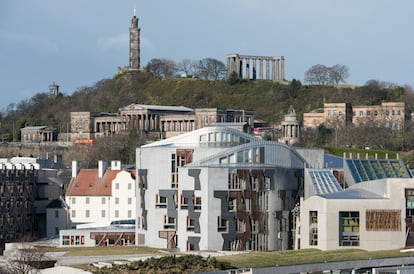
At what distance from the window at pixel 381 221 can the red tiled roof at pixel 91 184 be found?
117 feet

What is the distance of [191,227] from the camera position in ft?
295

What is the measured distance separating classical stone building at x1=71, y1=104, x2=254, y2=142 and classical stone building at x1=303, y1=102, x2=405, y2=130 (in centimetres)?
932

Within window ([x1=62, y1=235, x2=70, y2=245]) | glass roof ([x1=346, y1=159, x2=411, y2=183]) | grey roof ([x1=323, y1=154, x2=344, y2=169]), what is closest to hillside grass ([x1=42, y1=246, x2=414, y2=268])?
window ([x1=62, y1=235, x2=70, y2=245])

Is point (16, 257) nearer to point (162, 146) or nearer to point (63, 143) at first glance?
point (162, 146)

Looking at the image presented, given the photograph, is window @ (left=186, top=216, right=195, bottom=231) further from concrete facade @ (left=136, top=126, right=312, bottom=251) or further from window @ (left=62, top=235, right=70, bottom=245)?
window @ (left=62, top=235, right=70, bottom=245)

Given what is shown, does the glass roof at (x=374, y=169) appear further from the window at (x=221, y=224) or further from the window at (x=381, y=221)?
the window at (x=221, y=224)

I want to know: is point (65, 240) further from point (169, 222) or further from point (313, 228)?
point (313, 228)

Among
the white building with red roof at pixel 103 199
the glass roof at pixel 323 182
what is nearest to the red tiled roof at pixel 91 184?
the white building with red roof at pixel 103 199

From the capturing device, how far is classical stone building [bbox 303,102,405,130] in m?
177

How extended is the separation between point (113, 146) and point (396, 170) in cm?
6653

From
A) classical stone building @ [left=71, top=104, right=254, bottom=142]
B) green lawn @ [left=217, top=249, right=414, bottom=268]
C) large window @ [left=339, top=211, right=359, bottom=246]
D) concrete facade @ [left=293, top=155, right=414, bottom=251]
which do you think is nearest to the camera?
green lawn @ [left=217, top=249, right=414, bottom=268]

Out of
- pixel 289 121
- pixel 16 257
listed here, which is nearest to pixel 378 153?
pixel 289 121

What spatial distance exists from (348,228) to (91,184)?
37846 mm

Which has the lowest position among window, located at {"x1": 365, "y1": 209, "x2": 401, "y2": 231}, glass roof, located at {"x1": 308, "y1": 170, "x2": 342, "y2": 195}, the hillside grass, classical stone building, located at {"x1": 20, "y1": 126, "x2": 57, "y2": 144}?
the hillside grass
